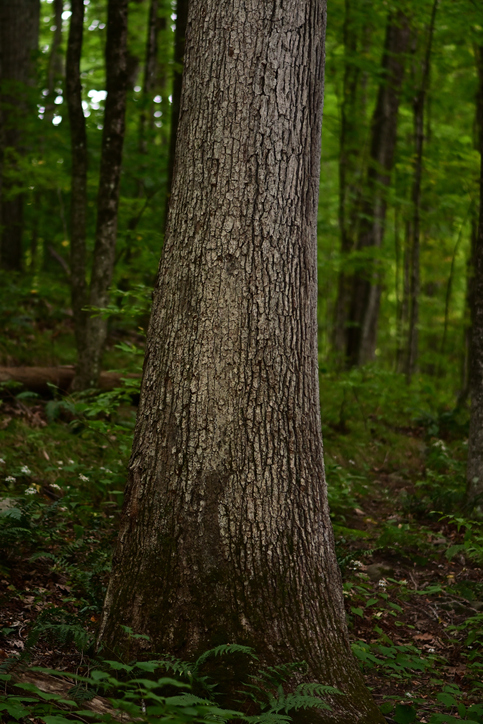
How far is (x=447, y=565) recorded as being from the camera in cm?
526

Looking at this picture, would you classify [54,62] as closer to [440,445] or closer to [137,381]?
[137,381]

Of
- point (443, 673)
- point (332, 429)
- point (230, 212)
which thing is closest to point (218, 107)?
point (230, 212)

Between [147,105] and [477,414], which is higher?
[147,105]

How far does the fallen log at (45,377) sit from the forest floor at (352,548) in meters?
0.20

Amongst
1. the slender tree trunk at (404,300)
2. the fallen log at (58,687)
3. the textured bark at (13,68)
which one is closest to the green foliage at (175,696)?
the fallen log at (58,687)

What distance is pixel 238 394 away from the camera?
9.58 ft

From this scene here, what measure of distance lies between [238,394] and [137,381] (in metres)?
2.61

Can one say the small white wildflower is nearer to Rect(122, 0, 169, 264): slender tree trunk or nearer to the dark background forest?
the dark background forest

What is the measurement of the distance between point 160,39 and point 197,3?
11856 millimetres

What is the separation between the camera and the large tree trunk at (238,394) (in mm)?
2834

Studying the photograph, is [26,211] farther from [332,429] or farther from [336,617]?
[336,617]

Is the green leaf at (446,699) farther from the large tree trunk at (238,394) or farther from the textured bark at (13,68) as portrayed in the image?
the textured bark at (13,68)

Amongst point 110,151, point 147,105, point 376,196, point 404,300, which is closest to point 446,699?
point 110,151

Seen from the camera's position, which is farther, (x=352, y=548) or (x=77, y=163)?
(x=77, y=163)
